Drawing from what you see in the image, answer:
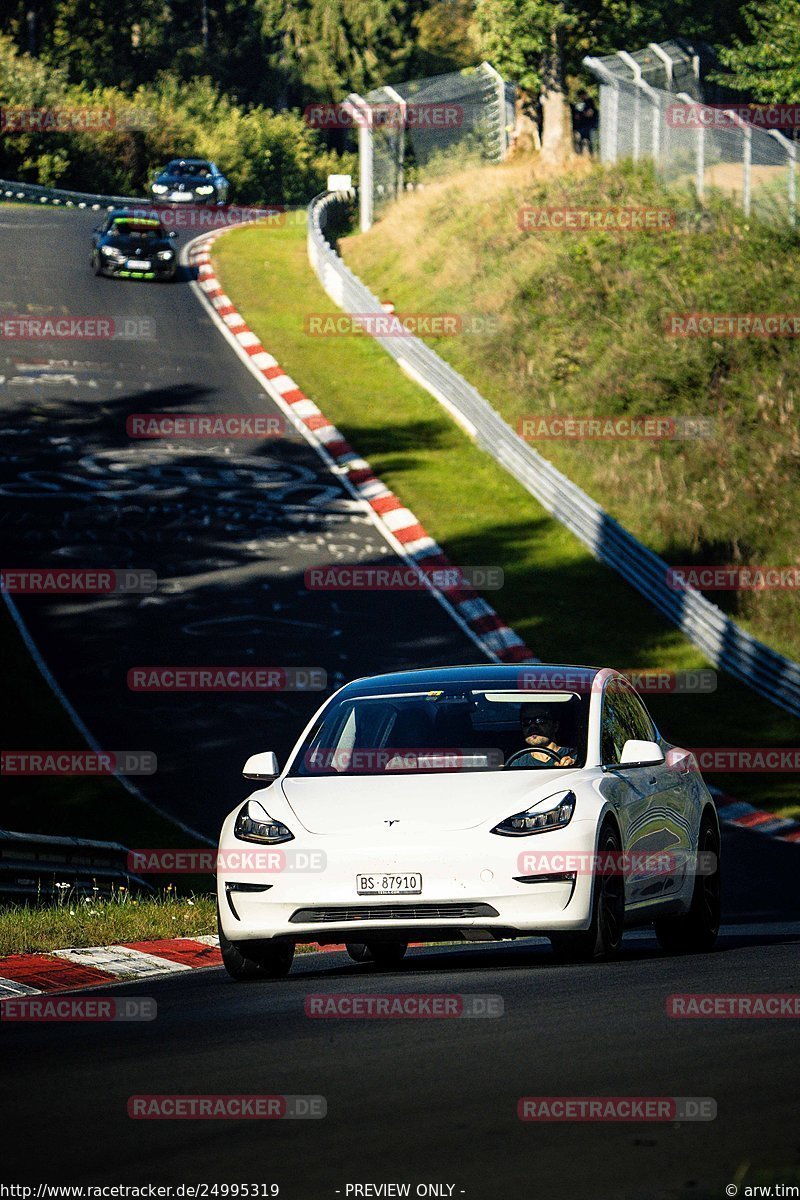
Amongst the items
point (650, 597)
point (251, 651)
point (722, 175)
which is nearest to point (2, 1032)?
point (251, 651)

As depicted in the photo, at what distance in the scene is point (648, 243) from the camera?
39219 mm

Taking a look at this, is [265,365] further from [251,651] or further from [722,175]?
[251,651]

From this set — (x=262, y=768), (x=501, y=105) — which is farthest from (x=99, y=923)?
(x=501, y=105)

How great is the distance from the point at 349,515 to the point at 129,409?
686 cm

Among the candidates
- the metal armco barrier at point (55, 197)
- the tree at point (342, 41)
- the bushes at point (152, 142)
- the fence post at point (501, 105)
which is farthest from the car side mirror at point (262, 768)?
the tree at point (342, 41)

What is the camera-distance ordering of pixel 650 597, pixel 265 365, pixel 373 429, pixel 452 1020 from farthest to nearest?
1. pixel 265 365
2. pixel 373 429
3. pixel 650 597
4. pixel 452 1020

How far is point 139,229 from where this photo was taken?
44812mm

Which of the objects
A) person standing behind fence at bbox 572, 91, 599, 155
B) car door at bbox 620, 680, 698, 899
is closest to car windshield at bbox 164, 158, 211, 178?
person standing behind fence at bbox 572, 91, 599, 155

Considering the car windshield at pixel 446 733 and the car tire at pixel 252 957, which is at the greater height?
the car windshield at pixel 446 733

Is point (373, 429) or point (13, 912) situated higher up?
Result: point (13, 912)

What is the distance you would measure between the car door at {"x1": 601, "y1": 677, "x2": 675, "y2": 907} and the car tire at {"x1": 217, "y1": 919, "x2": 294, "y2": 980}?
1779 mm

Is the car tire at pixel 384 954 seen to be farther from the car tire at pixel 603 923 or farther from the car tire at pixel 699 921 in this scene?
the car tire at pixel 699 921

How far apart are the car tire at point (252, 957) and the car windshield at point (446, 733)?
92cm

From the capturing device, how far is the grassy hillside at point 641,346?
30.1 meters
